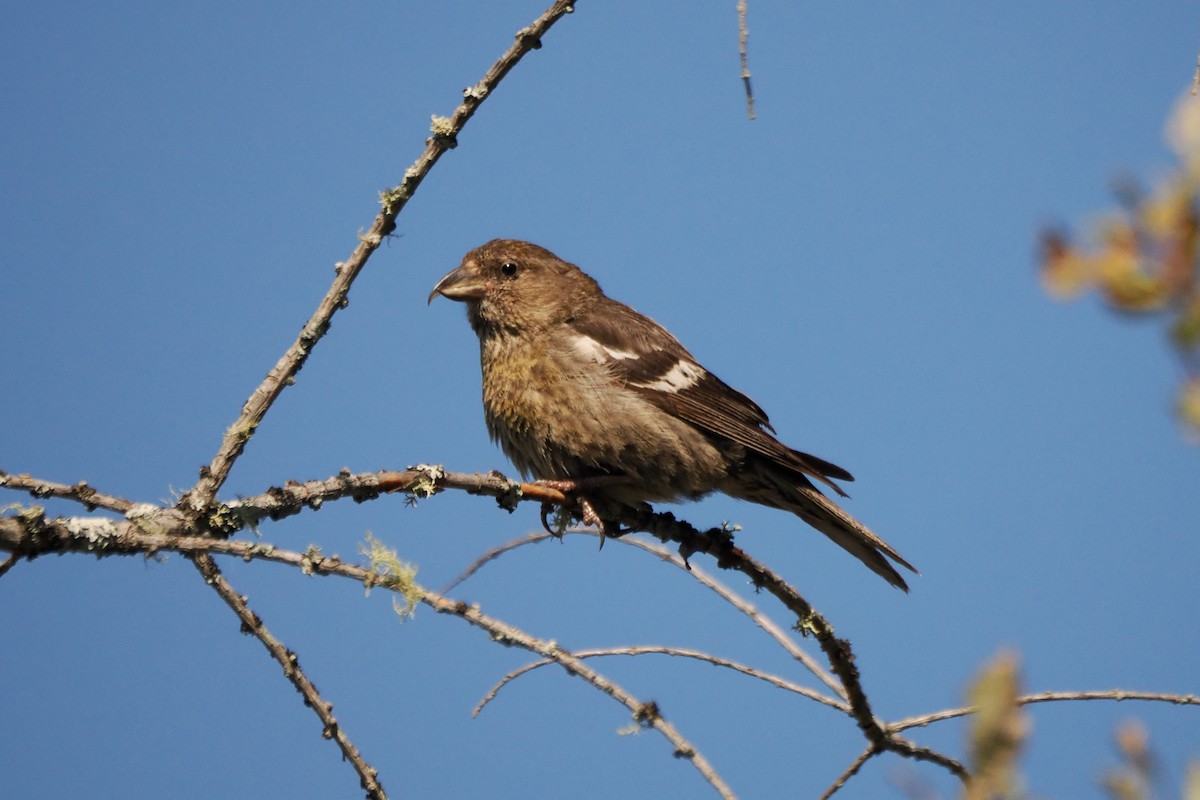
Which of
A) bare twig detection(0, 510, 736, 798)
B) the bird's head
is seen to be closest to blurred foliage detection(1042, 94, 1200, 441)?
bare twig detection(0, 510, 736, 798)

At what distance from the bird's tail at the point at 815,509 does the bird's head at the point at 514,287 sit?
4.11 feet

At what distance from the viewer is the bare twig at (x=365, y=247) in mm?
2863

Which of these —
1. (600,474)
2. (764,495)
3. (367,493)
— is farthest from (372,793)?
(764,495)

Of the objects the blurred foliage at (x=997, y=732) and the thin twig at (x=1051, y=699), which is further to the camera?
the thin twig at (x=1051, y=699)

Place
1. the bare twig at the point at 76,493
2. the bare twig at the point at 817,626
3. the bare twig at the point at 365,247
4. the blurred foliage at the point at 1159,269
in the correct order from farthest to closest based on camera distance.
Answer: the bare twig at the point at 817,626 → the bare twig at the point at 365,247 → the bare twig at the point at 76,493 → the blurred foliage at the point at 1159,269

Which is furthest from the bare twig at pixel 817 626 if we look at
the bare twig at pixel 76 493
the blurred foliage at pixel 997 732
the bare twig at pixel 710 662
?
the blurred foliage at pixel 997 732

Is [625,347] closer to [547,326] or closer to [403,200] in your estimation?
[547,326]

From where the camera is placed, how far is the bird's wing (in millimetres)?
5219

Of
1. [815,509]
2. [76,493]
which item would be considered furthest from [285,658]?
[815,509]

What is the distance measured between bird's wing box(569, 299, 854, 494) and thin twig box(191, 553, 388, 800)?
2681 mm

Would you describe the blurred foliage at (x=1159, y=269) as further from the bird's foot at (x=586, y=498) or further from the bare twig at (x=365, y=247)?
Result: the bird's foot at (x=586, y=498)

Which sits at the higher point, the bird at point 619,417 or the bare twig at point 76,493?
the bird at point 619,417

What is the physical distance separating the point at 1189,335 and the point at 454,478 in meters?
2.52

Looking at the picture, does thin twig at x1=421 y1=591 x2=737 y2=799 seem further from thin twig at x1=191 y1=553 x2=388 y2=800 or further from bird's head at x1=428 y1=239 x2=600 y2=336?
bird's head at x1=428 y1=239 x2=600 y2=336
